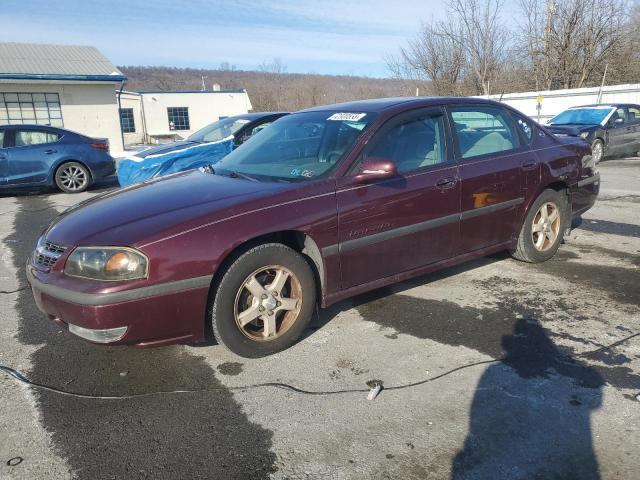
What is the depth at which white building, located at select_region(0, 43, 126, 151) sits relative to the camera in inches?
723

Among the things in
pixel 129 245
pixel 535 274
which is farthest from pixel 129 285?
pixel 535 274

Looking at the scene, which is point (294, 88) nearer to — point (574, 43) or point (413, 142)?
point (574, 43)

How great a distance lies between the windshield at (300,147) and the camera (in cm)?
363

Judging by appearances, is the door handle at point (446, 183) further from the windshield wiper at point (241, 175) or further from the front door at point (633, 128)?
the front door at point (633, 128)

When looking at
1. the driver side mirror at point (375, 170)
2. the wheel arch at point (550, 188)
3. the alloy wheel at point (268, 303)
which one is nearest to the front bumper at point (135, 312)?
the alloy wheel at point (268, 303)

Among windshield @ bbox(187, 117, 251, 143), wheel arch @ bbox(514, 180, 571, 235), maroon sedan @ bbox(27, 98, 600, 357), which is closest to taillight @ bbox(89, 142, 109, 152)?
windshield @ bbox(187, 117, 251, 143)

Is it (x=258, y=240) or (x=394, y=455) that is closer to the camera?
(x=394, y=455)

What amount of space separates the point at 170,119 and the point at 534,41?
25443mm

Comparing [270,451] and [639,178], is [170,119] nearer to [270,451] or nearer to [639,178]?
[639,178]

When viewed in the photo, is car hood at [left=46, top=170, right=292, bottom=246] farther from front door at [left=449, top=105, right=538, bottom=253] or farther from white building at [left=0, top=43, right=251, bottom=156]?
white building at [left=0, top=43, right=251, bottom=156]


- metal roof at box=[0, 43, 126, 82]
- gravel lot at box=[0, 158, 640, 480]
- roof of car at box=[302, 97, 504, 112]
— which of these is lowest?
gravel lot at box=[0, 158, 640, 480]

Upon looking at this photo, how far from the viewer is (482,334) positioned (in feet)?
11.5

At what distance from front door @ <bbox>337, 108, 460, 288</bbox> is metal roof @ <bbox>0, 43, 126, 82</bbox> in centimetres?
1858

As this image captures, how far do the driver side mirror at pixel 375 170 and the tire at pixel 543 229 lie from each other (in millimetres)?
1937
